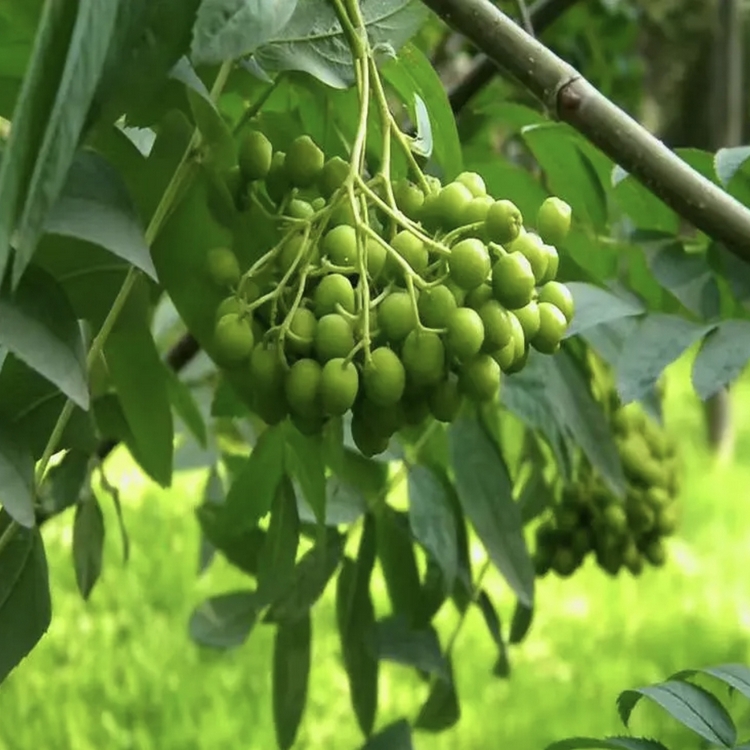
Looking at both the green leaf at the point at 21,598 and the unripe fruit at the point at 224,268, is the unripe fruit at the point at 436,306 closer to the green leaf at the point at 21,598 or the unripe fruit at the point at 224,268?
the unripe fruit at the point at 224,268

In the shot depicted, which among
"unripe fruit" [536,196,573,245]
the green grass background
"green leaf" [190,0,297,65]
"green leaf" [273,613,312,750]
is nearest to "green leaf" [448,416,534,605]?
"green leaf" [273,613,312,750]

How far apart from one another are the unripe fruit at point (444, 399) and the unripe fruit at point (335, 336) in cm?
3

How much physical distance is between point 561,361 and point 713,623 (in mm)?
1082

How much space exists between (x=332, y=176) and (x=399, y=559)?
35cm

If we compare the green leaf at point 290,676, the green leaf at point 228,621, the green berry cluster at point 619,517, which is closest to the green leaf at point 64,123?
the green leaf at point 290,676

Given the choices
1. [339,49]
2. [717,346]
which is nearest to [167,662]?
[717,346]

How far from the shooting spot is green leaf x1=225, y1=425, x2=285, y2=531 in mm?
549

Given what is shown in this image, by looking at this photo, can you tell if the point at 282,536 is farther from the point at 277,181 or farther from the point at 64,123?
the point at 64,123

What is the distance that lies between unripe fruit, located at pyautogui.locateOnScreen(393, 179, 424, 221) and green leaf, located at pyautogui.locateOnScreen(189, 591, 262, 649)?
0.47 meters

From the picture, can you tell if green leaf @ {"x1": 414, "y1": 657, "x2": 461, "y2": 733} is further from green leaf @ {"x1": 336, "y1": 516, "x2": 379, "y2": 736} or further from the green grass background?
the green grass background

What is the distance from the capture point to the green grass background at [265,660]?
121cm

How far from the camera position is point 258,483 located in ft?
1.86

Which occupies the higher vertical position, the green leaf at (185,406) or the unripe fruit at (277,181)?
the unripe fruit at (277,181)

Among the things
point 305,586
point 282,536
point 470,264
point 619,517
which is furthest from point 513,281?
point 619,517
